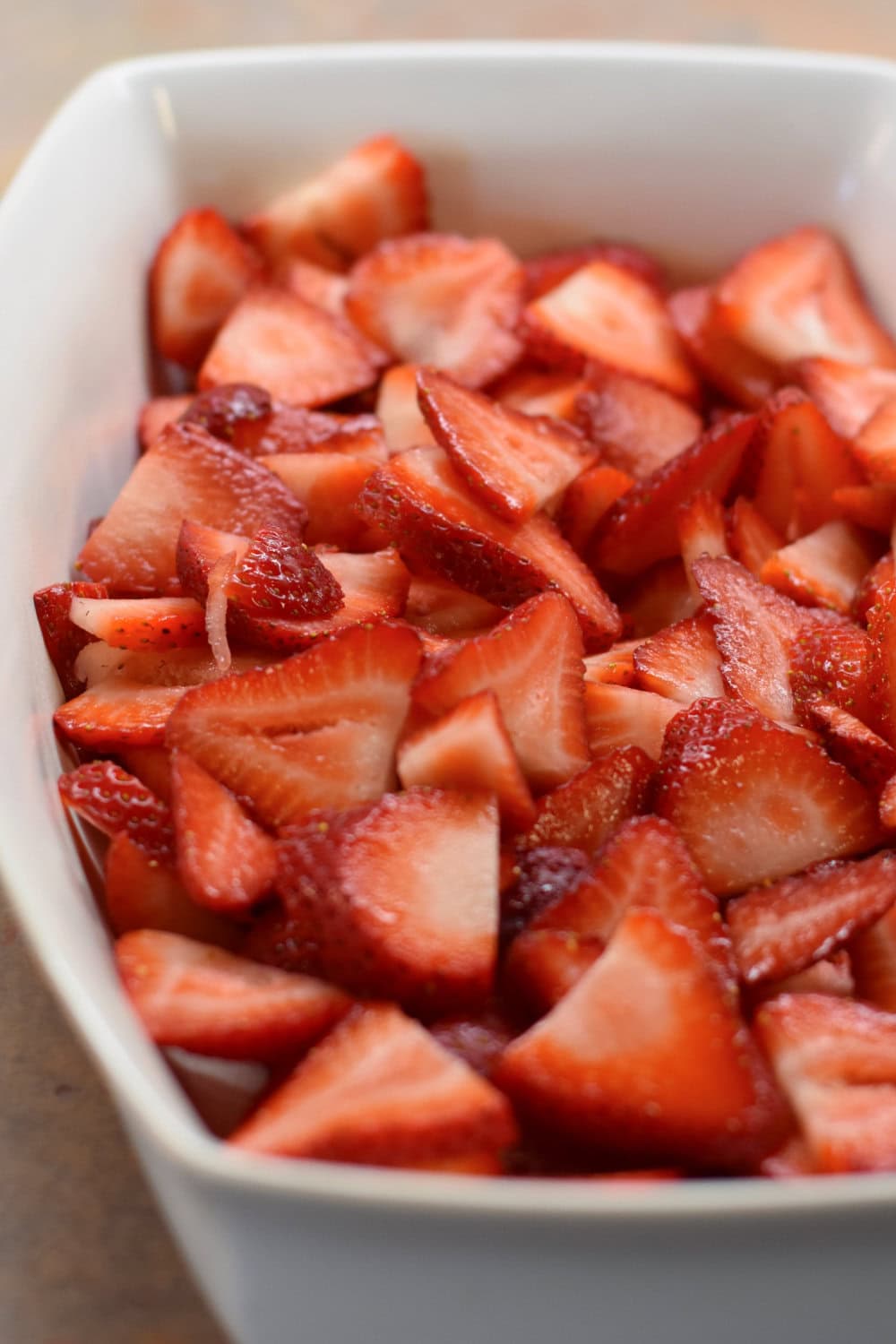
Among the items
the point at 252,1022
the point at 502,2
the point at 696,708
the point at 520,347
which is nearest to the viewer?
the point at 252,1022

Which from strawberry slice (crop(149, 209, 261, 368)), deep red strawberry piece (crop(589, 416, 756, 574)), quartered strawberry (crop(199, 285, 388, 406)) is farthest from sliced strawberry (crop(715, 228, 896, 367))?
strawberry slice (crop(149, 209, 261, 368))

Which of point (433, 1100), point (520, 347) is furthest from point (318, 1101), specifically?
point (520, 347)

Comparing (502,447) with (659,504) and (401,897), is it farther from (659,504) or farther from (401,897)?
(401,897)

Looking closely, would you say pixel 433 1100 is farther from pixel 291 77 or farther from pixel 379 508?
pixel 291 77

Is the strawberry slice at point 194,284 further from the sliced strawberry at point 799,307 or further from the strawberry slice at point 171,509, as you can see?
the sliced strawberry at point 799,307

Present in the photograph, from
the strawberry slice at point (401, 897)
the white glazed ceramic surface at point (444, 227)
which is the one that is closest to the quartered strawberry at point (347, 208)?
the white glazed ceramic surface at point (444, 227)

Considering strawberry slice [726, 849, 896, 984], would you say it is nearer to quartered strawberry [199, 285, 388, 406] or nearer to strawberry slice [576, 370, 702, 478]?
strawberry slice [576, 370, 702, 478]

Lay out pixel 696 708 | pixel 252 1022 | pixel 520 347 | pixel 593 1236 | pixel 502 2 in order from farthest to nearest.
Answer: pixel 502 2 < pixel 520 347 < pixel 696 708 < pixel 252 1022 < pixel 593 1236
